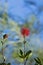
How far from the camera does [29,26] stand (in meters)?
1.58

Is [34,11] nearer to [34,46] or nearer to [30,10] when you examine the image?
[30,10]

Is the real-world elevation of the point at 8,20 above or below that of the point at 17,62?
above

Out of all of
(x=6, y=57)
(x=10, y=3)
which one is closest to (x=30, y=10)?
(x=10, y=3)

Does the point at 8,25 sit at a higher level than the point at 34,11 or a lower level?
lower

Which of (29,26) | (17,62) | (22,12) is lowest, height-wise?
(17,62)

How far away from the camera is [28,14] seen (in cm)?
161

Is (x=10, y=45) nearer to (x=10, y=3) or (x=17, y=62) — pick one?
(x=17, y=62)

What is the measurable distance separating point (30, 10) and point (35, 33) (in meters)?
0.19

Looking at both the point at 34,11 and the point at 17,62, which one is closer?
the point at 17,62

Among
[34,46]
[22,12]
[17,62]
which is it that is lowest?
[17,62]

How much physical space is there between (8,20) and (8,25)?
4 cm

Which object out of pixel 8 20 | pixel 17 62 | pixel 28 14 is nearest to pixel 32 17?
pixel 28 14

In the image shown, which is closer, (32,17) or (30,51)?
(30,51)

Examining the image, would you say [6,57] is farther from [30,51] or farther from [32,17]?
[32,17]
